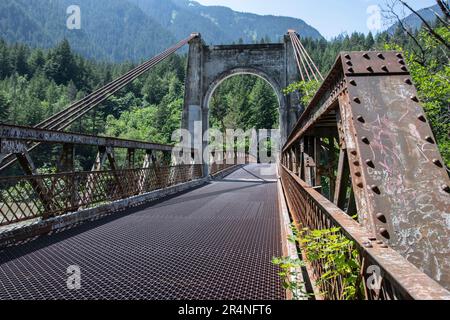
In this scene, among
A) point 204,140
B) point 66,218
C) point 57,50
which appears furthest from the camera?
point 57,50

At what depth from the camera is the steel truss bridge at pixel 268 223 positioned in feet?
4.40

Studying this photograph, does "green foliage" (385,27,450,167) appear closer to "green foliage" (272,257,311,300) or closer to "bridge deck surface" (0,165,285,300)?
"bridge deck surface" (0,165,285,300)

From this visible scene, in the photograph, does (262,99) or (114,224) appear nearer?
(114,224)

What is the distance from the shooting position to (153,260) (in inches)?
133

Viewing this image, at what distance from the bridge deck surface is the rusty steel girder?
1.33m

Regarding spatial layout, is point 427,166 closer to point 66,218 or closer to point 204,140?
point 66,218

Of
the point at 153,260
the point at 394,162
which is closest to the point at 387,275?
the point at 394,162

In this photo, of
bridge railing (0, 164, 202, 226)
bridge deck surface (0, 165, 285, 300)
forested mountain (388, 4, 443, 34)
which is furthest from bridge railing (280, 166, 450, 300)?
bridge railing (0, 164, 202, 226)

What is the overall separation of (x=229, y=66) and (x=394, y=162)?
16.7 meters

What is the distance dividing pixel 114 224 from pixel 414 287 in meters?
5.19

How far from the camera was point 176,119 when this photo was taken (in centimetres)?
6731

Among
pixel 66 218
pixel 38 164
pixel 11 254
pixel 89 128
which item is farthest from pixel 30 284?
pixel 89 128

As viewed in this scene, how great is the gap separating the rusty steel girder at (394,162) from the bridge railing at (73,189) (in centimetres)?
420

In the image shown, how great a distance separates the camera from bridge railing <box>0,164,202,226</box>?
466cm
